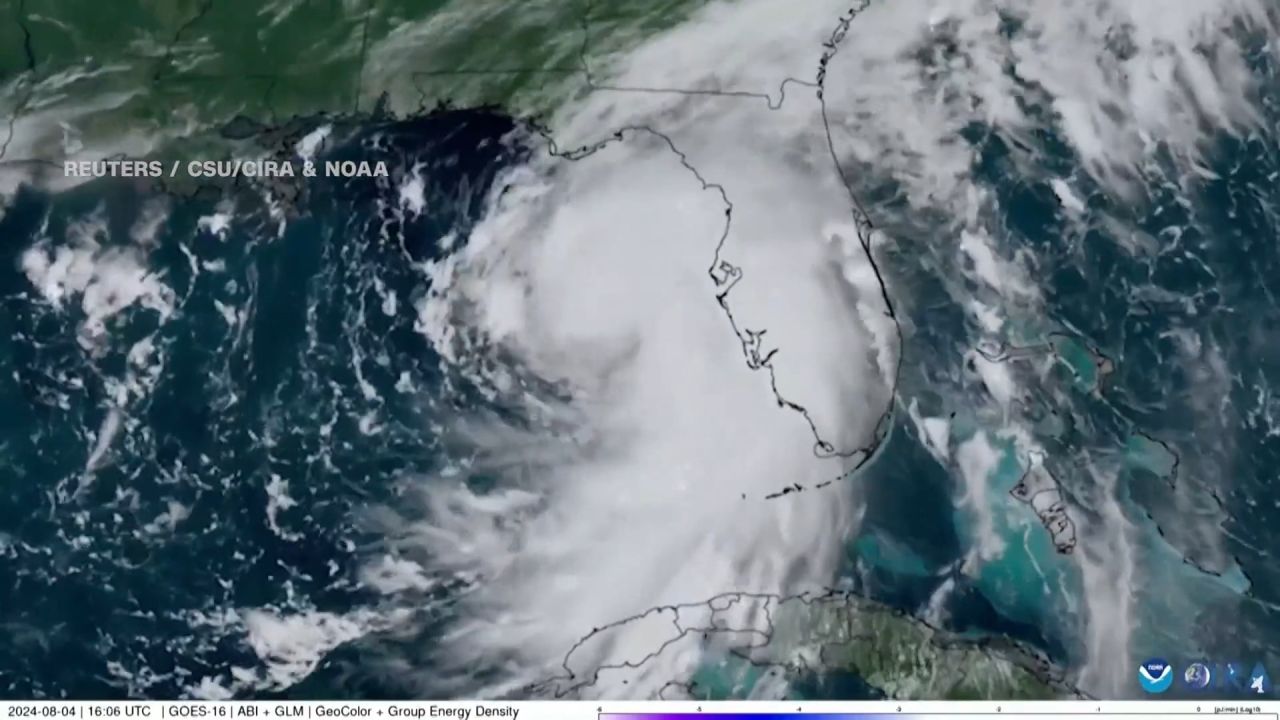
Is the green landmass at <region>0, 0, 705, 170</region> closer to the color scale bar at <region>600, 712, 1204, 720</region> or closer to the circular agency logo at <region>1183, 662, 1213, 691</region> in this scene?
the color scale bar at <region>600, 712, 1204, 720</region>

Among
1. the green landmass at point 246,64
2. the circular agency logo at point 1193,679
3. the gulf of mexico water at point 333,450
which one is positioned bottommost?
the circular agency logo at point 1193,679

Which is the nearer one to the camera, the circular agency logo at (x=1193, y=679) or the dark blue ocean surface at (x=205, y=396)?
the dark blue ocean surface at (x=205, y=396)

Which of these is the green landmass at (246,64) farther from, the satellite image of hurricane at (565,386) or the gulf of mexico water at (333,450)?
the gulf of mexico water at (333,450)

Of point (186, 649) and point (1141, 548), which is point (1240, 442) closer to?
point (1141, 548)

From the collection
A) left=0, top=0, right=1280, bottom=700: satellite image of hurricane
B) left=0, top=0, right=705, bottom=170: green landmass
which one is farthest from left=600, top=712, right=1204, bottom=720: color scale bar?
left=0, top=0, right=705, bottom=170: green landmass

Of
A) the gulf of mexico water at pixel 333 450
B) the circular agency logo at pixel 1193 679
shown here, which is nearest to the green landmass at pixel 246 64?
Answer: the gulf of mexico water at pixel 333 450

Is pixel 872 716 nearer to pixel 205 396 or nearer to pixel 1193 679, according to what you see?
pixel 1193 679

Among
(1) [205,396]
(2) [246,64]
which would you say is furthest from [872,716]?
(2) [246,64]

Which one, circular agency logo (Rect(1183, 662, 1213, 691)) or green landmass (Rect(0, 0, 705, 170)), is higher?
green landmass (Rect(0, 0, 705, 170))
